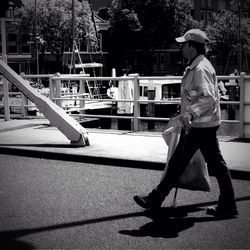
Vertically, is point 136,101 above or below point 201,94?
below

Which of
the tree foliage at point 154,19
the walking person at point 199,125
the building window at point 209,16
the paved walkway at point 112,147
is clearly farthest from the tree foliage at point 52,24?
the walking person at point 199,125

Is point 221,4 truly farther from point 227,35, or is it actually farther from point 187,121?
point 187,121

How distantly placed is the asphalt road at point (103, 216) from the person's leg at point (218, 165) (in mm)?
199

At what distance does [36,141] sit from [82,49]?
6093 cm

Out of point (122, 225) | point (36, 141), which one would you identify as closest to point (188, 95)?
point (122, 225)

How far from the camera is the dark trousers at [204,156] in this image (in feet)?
16.9

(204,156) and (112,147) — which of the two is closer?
(204,156)

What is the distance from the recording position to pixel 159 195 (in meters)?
5.30

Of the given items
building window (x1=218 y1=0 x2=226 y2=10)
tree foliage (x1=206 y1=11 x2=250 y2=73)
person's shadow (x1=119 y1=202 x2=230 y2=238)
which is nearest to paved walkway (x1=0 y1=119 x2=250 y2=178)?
person's shadow (x1=119 y1=202 x2=230 y2=238)

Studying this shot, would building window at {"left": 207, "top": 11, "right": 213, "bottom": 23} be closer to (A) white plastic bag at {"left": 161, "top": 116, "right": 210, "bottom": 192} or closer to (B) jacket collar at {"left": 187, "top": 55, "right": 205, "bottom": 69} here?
(A) white plastic bag at {"left": 161, "top": 116, "right": 210, "bottom": 192}

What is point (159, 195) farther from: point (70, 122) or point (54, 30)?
point (54, 30)

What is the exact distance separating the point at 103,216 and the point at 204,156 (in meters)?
1.25

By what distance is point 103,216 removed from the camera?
17.3 feet

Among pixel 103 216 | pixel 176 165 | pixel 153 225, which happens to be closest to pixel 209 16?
pixel 176 165
